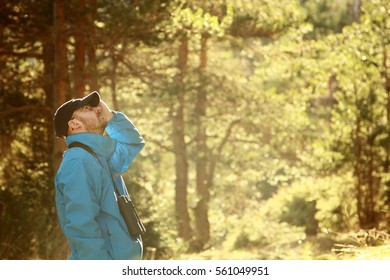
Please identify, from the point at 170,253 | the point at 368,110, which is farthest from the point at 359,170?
the point at 170,253

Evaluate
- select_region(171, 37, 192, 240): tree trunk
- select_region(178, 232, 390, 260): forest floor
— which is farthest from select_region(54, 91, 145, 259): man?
select_region(171, 37, 192, 240): tree trunk

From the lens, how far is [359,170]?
10.2 metres

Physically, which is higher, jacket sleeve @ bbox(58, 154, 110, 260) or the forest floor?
jacket sleeve @ bbox(58, 154, 110, 260)

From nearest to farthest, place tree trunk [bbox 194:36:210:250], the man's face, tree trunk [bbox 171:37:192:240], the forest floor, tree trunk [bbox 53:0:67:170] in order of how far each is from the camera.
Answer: the man's face < tree trunk [bbox 53:0:67:170] < the forest floor < tree trunk [bbox 171:37:192:240] < tree trunk [bbox 194:36:210:250]

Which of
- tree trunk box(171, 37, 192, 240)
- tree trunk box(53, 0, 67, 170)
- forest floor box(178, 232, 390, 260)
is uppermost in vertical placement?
tree trunk box(53, 0, 67, 170)

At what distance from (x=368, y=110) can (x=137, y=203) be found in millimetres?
3468

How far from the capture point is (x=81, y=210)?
3697mm

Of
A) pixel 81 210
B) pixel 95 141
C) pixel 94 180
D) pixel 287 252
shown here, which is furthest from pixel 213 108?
pixel 81 210

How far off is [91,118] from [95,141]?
19cm

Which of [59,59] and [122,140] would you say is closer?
[122,140]

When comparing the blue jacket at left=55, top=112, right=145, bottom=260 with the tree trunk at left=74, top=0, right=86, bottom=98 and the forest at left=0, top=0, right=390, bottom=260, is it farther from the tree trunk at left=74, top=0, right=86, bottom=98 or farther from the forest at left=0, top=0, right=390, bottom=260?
the tree trunk at left=74, top=0, right=86, bottom=98

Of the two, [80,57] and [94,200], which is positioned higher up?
[80,57]

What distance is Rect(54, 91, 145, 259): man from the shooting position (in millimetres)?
3697

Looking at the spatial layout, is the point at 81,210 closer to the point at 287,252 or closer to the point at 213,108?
the point at 287,252
